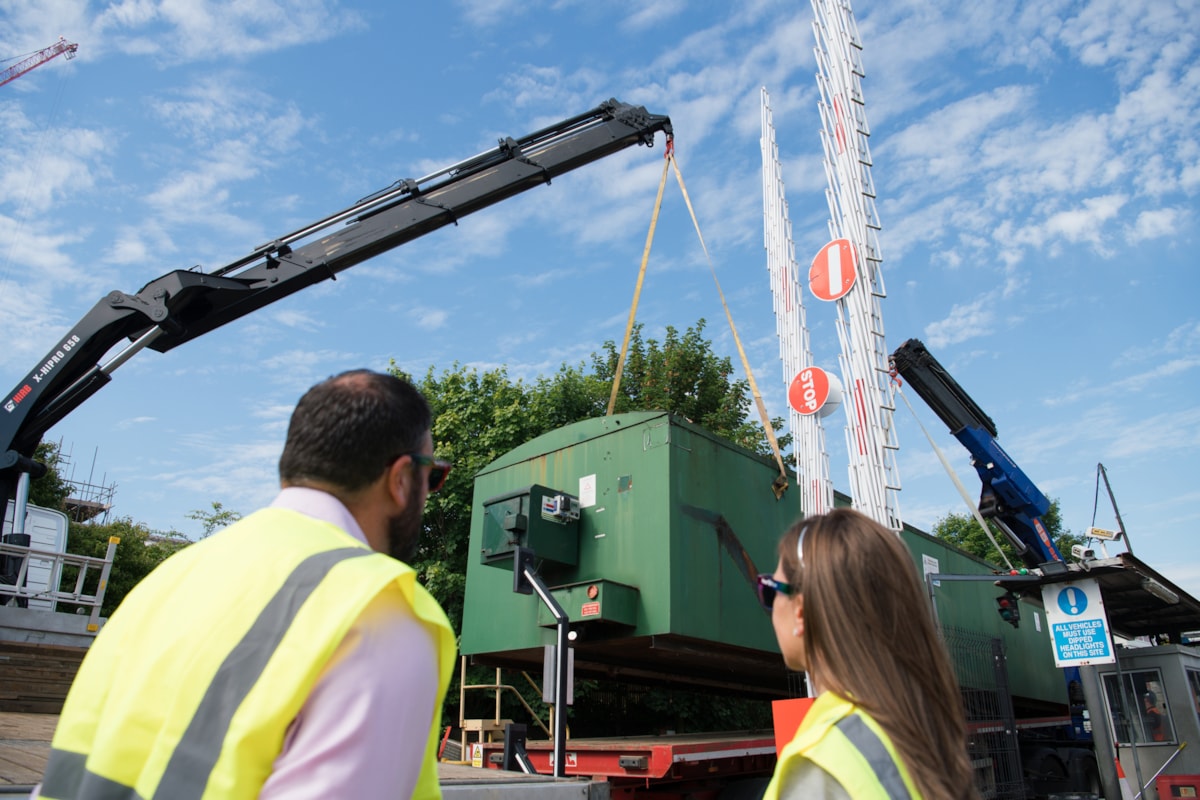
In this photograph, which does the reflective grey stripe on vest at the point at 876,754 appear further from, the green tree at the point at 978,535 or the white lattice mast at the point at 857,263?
the green tree at the point at 978,535

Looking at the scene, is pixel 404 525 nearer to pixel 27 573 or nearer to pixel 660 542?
pixel 660 542

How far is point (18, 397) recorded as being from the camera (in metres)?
9.25

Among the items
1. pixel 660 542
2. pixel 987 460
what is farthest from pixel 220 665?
pixel 987 460

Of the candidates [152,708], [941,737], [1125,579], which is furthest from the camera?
[1125,579]

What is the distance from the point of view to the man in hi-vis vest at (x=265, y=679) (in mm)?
1090

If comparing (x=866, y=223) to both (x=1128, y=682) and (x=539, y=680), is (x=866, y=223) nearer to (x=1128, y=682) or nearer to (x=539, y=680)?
(x=1128, y=682)

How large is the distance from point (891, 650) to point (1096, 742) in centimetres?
767

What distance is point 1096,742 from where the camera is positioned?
7.58 meters

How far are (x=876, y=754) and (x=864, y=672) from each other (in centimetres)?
17

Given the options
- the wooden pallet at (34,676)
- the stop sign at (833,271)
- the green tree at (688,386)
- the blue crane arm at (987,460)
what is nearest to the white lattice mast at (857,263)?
the stop sign at (833,271)

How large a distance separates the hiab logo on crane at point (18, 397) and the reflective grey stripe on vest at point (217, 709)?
385 inches

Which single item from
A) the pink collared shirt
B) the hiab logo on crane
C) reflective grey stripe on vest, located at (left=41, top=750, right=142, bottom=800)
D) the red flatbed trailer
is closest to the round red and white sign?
the red flatbed trailer

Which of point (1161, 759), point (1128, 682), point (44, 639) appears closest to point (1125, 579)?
point (1128, 682)

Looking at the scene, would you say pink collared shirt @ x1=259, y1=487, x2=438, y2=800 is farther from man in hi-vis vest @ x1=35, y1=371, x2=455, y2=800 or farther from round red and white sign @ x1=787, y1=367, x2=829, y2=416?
round red and white sign @ x1=787, y1=367, x2=829, y2=416
